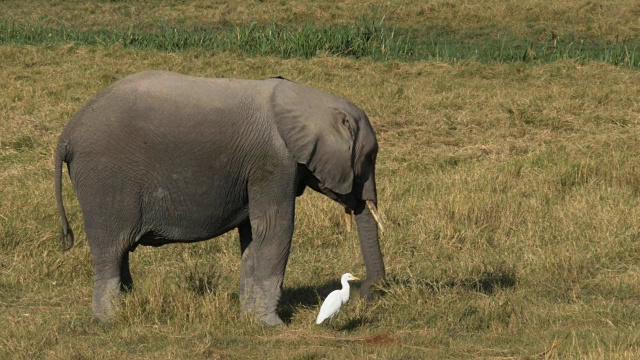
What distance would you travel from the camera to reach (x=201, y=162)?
6652 millimetres

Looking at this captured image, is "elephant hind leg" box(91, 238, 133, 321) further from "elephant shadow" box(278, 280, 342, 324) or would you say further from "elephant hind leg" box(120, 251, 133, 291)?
"elephant shadow" box(278, 280, 342, 324)

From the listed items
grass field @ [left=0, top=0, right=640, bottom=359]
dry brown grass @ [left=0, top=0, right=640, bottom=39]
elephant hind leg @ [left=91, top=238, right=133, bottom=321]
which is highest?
elephant hind leg @ [left=91, top=238, right=133, bottom=321]

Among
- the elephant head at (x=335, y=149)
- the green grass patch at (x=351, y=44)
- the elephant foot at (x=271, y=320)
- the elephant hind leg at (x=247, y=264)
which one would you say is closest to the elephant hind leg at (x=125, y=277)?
the elephant hind leg at (x=247, y=264)

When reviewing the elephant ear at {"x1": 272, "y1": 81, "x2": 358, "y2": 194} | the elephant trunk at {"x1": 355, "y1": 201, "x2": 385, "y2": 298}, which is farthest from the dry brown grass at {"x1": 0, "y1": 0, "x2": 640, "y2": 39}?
the elephant ear at {"x1": 272, "y1": 81, "x2": 358, "y2": 194}

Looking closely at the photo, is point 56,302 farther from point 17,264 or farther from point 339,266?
point 339,266

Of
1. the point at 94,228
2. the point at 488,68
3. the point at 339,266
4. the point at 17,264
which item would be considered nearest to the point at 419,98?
the point at 488,68

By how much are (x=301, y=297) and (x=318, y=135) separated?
1472 millimetres

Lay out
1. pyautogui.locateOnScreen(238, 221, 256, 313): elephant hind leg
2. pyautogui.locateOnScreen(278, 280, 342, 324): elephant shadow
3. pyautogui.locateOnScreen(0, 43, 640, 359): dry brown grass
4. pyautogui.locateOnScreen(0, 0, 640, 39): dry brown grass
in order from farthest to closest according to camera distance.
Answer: pyautogui.locateOnScreen(0, 0, 640, 39): dry brown grass, pyautogui.locateOnScreen(278, 280, 342, 324): elephant shadow, pyautogui.locateOnScreen(238, 221, 256, 313): elephant hind leg, pyautogui.locateOnScreen(0, 43, 640, 359): dry brown grass

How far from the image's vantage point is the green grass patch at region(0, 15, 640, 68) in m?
18.7

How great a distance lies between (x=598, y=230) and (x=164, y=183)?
394cm

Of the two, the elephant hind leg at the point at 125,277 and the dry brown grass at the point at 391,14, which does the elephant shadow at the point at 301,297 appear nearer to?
the elephant hind leg at the point at 125,277

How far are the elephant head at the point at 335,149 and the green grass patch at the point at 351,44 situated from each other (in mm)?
11276

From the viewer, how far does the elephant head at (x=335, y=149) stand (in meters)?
A: 6.64

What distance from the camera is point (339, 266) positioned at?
845 centimetres
